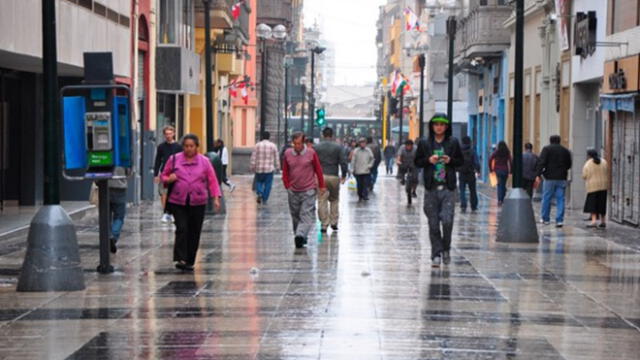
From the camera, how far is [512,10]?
4253 centimetres

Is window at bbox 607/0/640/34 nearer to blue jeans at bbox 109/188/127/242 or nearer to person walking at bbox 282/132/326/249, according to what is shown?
person walking at bbox 282/132/326/249

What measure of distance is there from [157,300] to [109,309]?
2.29 ft

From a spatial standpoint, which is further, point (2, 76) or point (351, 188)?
point (351, 188)

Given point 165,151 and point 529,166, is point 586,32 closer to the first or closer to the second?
point 529,166

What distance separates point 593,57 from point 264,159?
7967mm

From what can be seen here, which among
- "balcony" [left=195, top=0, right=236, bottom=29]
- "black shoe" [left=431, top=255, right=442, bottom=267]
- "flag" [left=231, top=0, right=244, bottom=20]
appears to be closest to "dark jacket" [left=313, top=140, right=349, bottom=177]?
"black shoe" [left=431, top=255, right=442, bottom=267]

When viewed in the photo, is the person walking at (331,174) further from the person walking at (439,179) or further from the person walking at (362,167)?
the person walking at (362,167)

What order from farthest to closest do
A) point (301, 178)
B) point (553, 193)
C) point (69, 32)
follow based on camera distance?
point (553, 193) → point (69, 32) → point (301, 178)

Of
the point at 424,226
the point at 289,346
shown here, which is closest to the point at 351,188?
the point at 424,226

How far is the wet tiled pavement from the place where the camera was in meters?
9.79

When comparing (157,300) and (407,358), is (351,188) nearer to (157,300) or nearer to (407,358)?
(157,300)

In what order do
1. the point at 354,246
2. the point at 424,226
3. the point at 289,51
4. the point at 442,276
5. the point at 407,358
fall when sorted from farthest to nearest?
the point at 289,51, the point at 424,226, the point at 354,246, the point at 442,276, the point at 407,358

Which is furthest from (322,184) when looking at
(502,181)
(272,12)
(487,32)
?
(272,12)

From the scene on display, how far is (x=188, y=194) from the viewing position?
49.8ft
